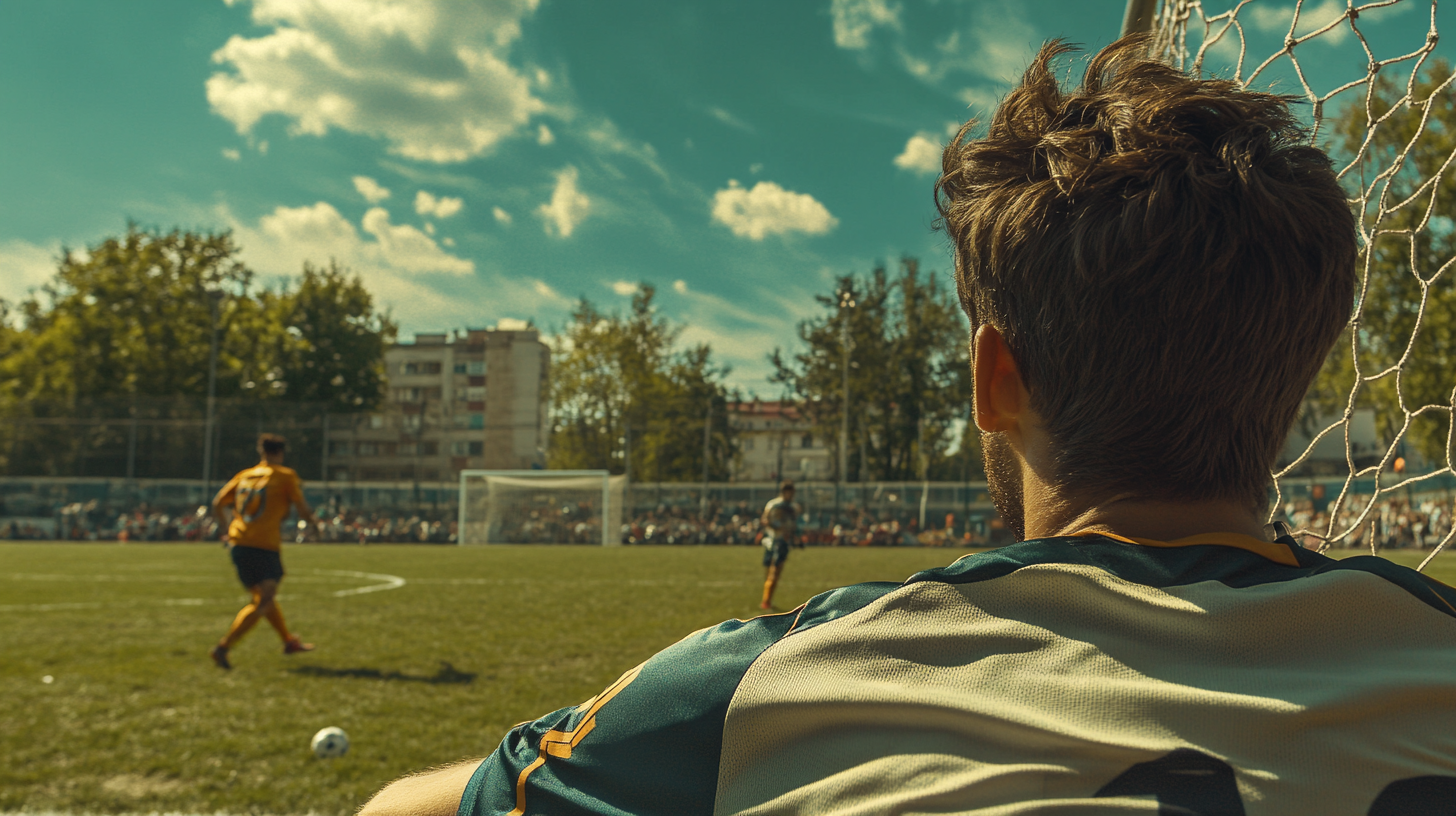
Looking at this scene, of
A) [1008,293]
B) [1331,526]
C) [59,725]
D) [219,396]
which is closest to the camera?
[1008,293]

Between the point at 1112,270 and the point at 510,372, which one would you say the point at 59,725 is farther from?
the point at 510,372

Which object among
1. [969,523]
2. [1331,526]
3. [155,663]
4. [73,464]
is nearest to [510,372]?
[73,464]

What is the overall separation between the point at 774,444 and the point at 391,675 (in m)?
43.1

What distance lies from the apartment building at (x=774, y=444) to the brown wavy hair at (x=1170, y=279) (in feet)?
119

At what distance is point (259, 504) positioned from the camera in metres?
8.39

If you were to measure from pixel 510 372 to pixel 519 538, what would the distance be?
3644 cm

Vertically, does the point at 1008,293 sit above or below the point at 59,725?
above

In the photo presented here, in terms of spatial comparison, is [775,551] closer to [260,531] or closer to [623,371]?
[260,531]

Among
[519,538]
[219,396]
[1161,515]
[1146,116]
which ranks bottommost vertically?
[519,538]

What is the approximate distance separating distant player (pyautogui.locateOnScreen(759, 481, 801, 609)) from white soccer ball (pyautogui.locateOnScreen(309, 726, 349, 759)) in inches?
277

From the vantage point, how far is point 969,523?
34469mm

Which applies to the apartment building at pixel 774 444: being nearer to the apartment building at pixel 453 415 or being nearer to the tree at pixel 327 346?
the apartment building at pixel 453 415

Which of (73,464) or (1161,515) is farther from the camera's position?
(73,464)

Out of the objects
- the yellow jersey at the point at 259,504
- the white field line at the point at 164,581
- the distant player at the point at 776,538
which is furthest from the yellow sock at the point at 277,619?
the distant player at the point at 776,538
